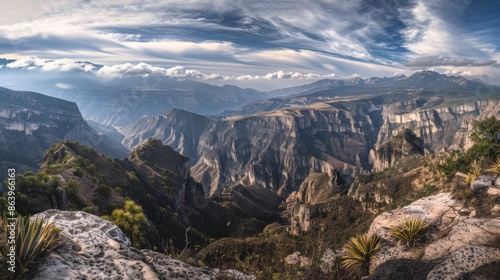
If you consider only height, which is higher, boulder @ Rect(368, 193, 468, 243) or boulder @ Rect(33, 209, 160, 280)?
boulder @ Rect(33, 209, 160, 280)

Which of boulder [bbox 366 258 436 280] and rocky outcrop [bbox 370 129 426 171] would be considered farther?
rocky outcrop [bbox 370 129 426 171]

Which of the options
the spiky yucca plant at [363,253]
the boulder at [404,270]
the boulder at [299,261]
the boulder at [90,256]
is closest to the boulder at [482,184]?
the spiky yucca plant at [363,253]

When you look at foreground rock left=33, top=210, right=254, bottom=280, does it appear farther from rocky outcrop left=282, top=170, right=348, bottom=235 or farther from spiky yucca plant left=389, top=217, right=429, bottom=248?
rocky outcrop left=282, top=170, right=348, bottom=235

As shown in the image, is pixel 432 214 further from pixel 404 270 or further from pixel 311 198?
pixel 311 198

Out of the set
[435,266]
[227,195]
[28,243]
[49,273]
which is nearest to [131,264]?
[49,273]

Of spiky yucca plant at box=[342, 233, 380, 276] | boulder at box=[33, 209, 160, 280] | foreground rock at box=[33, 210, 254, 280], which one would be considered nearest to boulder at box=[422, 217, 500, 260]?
spiky yucca plant at box=[342, 233, 380, 276]

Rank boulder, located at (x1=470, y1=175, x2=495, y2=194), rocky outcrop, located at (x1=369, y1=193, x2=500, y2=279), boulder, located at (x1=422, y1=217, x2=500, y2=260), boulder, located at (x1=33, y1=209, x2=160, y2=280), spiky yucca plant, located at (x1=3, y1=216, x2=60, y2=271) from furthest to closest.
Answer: boulder, located at (x1=470, y1=175, x2=495, y2=194)
boulder, located at (x1=422, y1=217, x2=500, y2=260)
rocky outcrop, located at (x1=369, y1=193, x2=500, y2=279)
boulder, located at (x1=33, y1=209, x2=160, y2=280)
spiky yucca plant, located at (x1=3, y1=216, x2=60, y2=271)

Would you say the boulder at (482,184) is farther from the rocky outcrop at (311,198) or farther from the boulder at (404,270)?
the rocky outcrop at (311,198)

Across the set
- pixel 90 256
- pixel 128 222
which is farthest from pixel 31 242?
Answer: pixel 128 222
